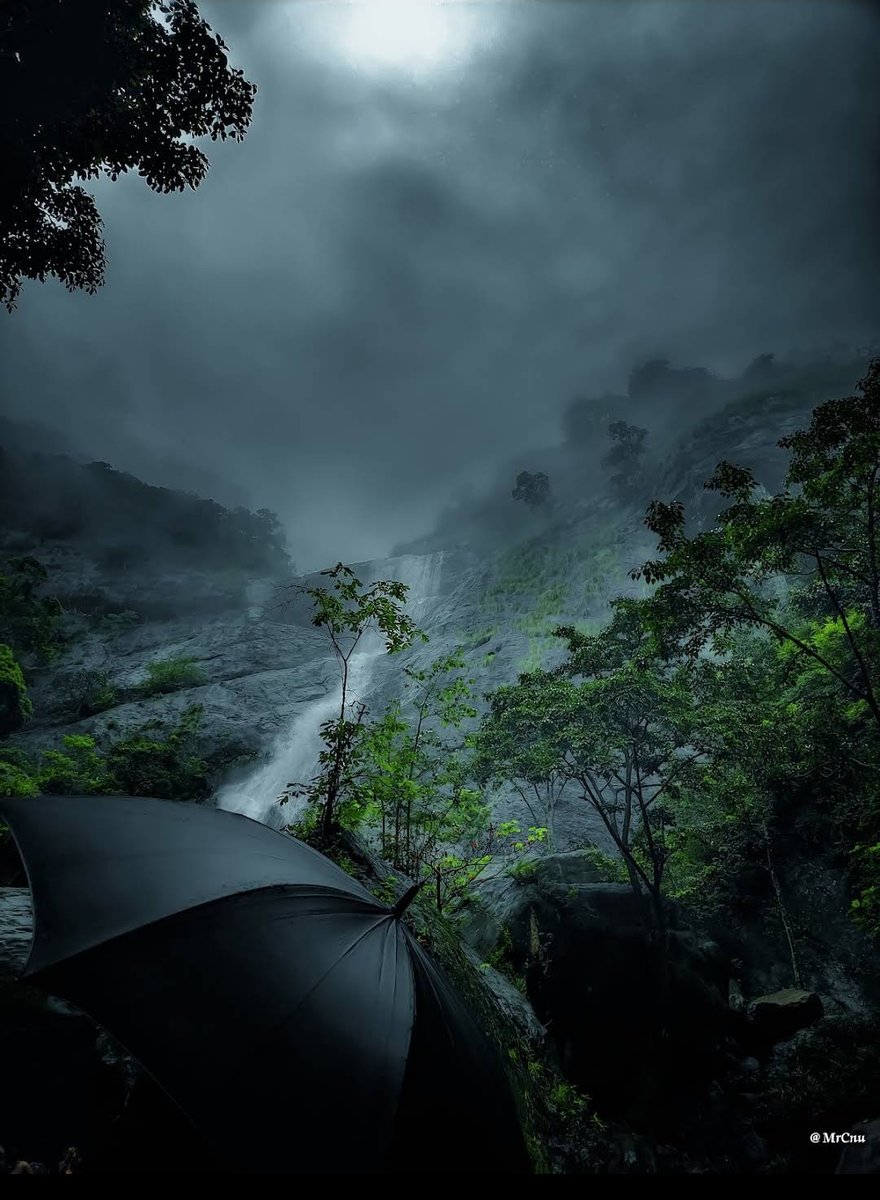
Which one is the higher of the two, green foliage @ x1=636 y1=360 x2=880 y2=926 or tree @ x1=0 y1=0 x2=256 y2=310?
tree @ x1=0 y1=0 x2=256 y2=310

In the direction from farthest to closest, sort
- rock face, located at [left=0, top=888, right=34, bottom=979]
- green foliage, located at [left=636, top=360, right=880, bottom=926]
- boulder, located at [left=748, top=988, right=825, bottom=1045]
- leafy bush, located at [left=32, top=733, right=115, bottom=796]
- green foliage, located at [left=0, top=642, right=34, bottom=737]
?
green foliage, located at [left=0, top=642, right=34, bottom=737], leafy bush, located at [left=32, top=733, right=115, bottom=796], boulder, located at [left=748, top=988, right=825, bottom=1045], green foliage, located at [left=636, top=360, right=880, bottom=926], rock face, located at [left=0, top=888, right=34, bottom=979]

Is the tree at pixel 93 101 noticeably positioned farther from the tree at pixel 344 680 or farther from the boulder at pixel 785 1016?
the boulder at pixel 785 1016

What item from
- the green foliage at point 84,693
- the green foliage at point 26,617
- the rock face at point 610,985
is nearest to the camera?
the rock face at point 610,985

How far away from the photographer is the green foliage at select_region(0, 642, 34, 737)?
2127cm

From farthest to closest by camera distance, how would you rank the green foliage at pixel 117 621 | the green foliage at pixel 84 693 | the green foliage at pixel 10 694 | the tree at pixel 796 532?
1. the green foliage at pixel 117 621
2. the green foliage at pixel 84 693
3. the green foliage at pixel 10 694
4. the tree at pixel 796 532

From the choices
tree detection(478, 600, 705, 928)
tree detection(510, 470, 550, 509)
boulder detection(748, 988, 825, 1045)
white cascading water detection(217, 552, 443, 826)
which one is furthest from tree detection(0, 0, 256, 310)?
tree detection(510, 470, 550, 509)

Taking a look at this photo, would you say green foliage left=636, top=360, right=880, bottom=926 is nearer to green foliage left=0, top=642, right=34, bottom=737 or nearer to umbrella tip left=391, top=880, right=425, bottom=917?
umbrella tip left=391, top=880, right=425, bottom=917

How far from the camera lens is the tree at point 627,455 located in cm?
5016

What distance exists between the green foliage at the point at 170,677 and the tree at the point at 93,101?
1172 inches

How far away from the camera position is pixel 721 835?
1256 centimetres

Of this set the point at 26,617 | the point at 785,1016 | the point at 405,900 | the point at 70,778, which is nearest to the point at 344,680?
the point at 405,900

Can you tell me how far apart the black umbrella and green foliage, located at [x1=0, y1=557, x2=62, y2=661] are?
3605 cm

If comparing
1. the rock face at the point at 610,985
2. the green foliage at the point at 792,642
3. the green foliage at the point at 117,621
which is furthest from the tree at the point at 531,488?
the rock face at the point at 610,985

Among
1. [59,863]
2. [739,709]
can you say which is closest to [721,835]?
[739,709]
